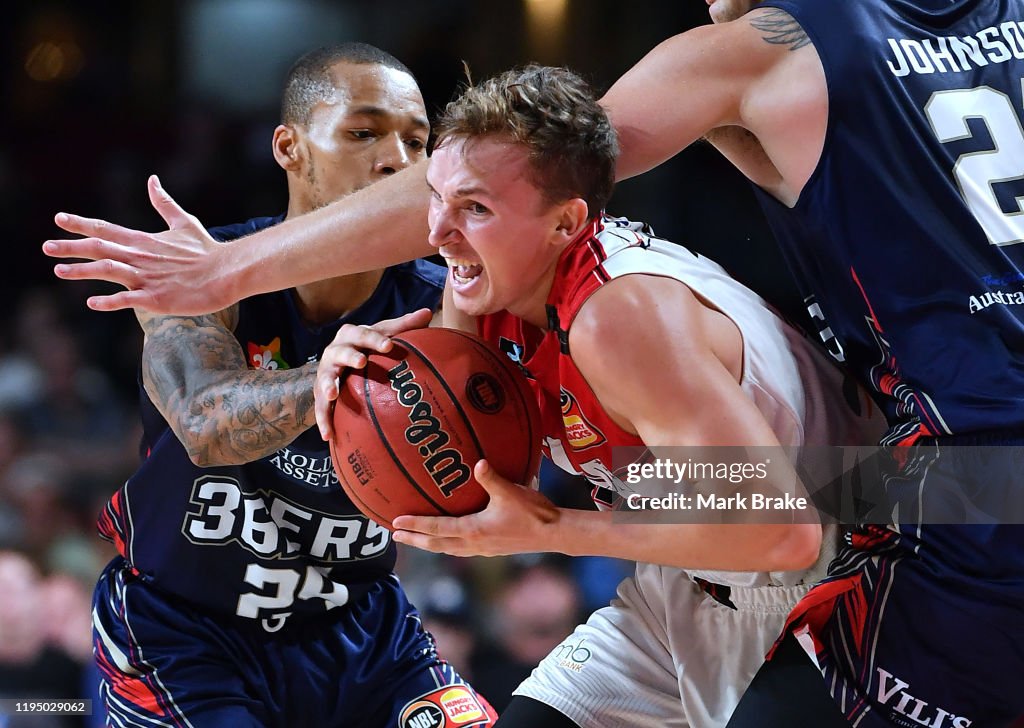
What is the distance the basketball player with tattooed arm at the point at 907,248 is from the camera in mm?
1880

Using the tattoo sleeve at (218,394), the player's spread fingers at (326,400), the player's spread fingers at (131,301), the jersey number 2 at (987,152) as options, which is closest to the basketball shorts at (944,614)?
the jersey number 2 at (987,152)

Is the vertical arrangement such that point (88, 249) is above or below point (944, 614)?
above

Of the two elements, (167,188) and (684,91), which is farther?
(167,188)

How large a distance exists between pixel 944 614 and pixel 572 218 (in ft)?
3.07

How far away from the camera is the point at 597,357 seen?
191 cm

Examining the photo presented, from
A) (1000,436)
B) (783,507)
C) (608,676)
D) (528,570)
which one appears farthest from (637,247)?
(528,570)

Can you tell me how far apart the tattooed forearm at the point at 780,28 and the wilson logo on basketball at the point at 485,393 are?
773 millimetres

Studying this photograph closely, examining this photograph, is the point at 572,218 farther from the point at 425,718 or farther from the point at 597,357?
Result: the point at 425,718

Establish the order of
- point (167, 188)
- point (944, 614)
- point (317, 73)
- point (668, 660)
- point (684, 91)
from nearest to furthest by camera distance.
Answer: point (944, 614) → point (684, 91) → point (668, 660) → point (317, 73) → point (167, 188)

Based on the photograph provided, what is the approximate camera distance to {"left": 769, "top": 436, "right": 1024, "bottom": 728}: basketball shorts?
186 centimetres

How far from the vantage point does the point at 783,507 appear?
→ 1.92m

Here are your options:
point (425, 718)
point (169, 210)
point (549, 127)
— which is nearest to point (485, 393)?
point (549, 127)

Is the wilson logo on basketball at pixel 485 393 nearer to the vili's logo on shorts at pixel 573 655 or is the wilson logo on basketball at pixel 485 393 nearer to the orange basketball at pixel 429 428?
the orange basketball at pixel 429 428

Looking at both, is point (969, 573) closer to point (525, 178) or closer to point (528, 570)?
point (525, 178)
